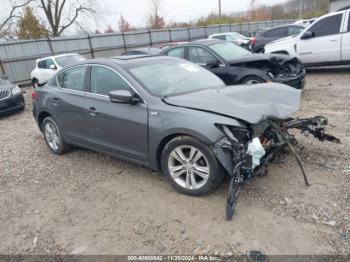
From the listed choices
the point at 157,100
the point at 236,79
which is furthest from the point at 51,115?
the point at 236,79

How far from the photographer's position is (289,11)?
57.5 metres

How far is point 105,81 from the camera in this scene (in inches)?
166

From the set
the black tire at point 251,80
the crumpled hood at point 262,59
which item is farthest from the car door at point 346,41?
the black tire at point 251,80

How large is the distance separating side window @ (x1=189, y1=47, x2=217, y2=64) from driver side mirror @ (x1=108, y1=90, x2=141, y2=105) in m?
4.18

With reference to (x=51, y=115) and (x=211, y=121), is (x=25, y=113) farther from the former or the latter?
(x=211, y=121)

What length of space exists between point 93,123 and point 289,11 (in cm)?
6202

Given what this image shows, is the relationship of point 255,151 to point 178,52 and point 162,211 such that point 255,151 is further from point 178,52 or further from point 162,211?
point 178,52

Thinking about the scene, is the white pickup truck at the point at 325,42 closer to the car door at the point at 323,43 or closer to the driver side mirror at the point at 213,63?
the car door at the point at 323,43

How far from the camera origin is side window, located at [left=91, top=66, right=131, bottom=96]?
3.98 meters

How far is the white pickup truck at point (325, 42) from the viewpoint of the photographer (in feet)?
30.2

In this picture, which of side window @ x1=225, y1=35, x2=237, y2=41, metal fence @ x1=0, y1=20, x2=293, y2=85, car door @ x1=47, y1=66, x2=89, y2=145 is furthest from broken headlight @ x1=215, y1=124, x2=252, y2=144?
side window @ x1=225, y1=35, x2=237, y2=41

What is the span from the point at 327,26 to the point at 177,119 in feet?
27.7

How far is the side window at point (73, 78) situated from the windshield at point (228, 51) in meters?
3.87

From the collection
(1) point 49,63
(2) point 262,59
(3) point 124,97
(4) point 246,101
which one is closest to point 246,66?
(2) point 262,59
